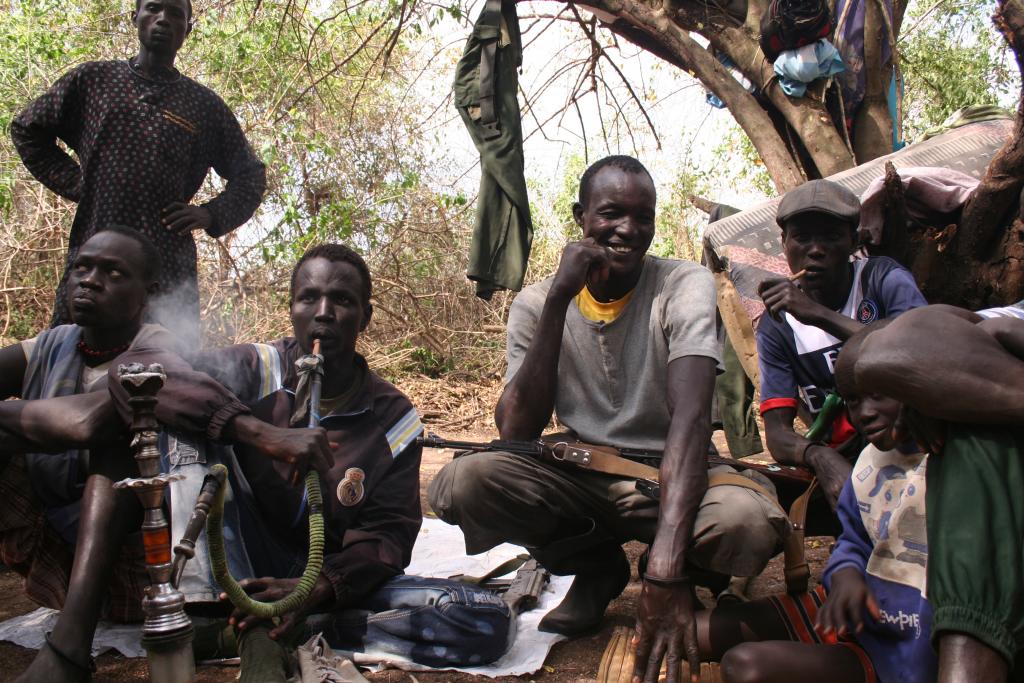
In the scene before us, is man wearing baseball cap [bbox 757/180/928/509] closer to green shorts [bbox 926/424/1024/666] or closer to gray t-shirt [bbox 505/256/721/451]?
gray t-shirt [bbox 505/256/721/451]

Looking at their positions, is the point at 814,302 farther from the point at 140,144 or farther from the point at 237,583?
the point at 140,144

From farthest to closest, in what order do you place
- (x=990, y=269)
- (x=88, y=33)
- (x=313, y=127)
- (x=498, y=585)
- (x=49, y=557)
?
(x=313, y=127) < (x=88, y=33) < (x=990, y=269) < (x=498, y=585) < (x=49, y=557)

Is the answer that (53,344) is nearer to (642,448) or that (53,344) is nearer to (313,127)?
(642,448)

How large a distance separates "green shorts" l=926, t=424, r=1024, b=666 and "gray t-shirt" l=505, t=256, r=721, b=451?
1.02 meters

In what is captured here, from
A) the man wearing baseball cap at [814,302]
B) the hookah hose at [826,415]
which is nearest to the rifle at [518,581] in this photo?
the man wearing baseball cap at [814,302]

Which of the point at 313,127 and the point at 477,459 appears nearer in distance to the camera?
the point at 477,459

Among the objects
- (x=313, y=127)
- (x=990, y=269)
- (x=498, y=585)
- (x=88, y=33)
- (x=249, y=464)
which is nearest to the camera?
(x=249, y=464)

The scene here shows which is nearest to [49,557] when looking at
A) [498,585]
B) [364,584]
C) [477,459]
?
[364,584]

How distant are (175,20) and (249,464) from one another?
1740 millimetres

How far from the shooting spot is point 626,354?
2662mm

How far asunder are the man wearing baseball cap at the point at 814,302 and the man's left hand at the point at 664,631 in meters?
0.89

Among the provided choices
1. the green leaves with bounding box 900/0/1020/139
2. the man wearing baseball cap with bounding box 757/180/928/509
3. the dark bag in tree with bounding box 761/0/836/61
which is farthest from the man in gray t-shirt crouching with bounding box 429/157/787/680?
the green leaves with bounding box 900/0/1020/139

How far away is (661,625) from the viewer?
203 centimetres

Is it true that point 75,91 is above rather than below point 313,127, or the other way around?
below
